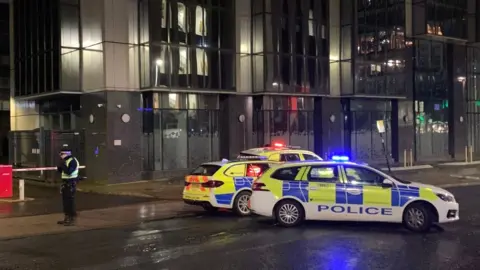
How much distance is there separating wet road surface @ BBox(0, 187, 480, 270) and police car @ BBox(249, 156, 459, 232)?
0.98ft

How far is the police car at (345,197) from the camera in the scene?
11352 mm

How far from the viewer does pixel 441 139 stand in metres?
38.1

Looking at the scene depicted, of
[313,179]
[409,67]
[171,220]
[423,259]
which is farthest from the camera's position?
[409,67]

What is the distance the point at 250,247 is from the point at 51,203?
31.1 feet

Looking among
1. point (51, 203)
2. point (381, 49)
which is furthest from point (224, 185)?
point (381, 49)

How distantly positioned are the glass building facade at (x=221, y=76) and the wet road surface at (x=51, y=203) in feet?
13.4

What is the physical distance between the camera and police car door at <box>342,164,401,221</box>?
11.5 meters

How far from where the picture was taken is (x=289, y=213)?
39.1 feet

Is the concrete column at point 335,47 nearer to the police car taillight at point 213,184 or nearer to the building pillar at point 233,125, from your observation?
the building pillar at point 233,125

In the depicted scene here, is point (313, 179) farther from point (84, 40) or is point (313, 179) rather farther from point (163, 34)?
point (84, 40)

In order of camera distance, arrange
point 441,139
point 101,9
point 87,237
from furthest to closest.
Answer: point 441,139
point 101,9
point 87,237

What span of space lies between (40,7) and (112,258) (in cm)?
2144

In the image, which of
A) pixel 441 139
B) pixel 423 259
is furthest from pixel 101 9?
pixel 441 139

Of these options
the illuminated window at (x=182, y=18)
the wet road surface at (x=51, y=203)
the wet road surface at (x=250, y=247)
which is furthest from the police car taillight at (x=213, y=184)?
the illuminated window at (x=182, y=18)
